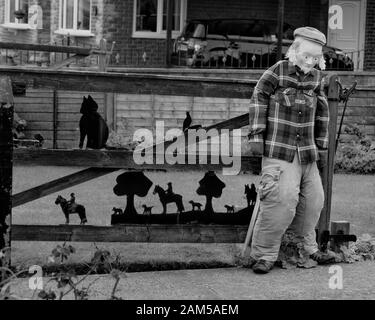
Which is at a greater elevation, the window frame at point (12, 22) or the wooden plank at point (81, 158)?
the window frame at point (12, 22)

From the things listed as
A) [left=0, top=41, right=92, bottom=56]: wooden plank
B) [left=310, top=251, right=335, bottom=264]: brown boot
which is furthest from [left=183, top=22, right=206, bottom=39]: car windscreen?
[left=310, top=251, right=335, bottom=264]: brown boot

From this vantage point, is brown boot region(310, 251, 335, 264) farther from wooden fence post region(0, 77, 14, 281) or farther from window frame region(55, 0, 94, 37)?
window frame region(55, 0, 94, 37)

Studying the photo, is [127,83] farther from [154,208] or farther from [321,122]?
[154,208]

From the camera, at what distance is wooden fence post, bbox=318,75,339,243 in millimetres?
6383

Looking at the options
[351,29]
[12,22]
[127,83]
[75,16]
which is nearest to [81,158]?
[127,83]

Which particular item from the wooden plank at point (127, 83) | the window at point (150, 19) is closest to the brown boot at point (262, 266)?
the wooden plank at point (127, 83)

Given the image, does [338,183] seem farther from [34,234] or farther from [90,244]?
[34,234]

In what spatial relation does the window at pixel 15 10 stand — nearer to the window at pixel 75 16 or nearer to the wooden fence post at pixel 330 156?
the window at pixel 75 16

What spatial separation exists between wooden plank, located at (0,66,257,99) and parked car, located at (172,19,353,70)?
11.0m

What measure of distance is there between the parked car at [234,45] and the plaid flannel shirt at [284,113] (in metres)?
11.3

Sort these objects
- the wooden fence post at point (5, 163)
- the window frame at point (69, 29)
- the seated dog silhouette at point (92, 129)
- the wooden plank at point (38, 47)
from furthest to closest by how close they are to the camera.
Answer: the window frame at point (69, 29) < the wooden plank at point (38, 47) < the seated dog silhouette at point (92, 129) < the wooden fence post at point (5, 163)

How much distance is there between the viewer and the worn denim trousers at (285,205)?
5.95 m

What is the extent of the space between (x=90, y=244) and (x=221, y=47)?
39.7ft

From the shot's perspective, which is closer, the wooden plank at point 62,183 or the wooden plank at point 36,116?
the wooden plank at point 62,183
